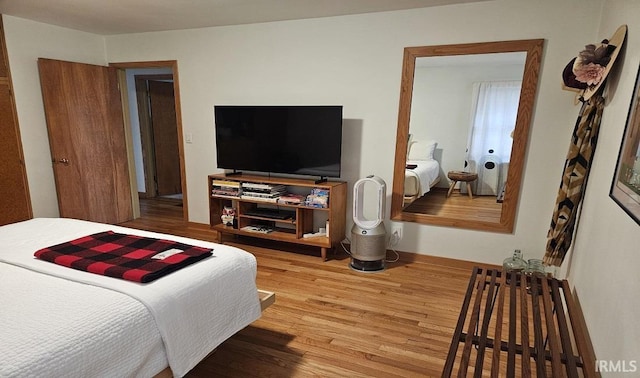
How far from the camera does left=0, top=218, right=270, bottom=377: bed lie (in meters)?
1.06

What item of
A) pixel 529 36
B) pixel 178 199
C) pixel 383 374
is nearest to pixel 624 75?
pixel 529 36

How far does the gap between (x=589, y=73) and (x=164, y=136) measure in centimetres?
562

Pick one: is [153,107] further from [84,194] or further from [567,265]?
[567,265]

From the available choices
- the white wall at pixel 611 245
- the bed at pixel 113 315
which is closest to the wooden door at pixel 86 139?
the bed at pixel 113 315

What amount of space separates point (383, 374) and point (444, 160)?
395 cm

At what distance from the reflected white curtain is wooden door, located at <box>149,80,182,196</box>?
4.70m

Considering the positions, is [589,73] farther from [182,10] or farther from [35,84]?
[35,84]

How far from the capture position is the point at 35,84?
11.7 feet

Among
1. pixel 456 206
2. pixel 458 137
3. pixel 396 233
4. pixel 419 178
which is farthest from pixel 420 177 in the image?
pixel 396 233

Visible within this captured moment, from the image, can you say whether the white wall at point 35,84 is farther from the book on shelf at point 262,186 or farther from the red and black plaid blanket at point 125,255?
the red and black plaid blanket at point 125,255

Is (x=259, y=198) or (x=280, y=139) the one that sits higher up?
(x=280, y=139)

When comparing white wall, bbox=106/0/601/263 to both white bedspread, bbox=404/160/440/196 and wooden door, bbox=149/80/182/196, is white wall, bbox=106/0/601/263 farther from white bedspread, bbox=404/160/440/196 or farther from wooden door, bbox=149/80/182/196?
wooden door, bbox=149/80/182/196

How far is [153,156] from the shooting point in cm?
566

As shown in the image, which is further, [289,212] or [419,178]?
[419,178]
